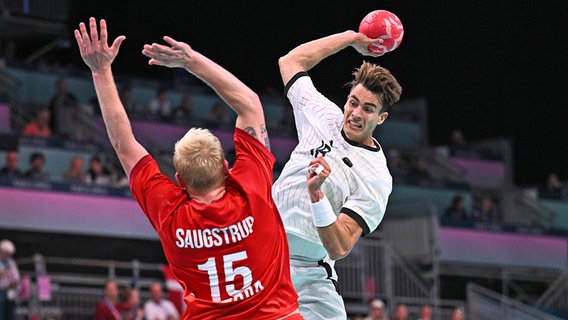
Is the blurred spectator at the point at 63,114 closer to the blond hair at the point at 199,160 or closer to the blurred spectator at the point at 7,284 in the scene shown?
the blurred spectator at the point at 7,284

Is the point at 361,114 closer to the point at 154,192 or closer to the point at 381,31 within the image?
the point at 381,31

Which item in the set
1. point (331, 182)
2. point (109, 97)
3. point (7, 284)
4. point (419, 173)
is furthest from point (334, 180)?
point (419, 173)

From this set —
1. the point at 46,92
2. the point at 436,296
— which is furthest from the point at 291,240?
the point at 46,92

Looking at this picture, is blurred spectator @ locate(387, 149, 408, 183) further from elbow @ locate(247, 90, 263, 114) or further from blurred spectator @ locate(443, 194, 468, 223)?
elbow @ locate(247, 90, 263, 114)

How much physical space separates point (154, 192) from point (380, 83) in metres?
2.42

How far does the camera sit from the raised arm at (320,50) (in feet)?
25.1

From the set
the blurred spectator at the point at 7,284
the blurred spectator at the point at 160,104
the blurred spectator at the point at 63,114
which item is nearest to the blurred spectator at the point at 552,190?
the blurred spectator at the point at 160,104

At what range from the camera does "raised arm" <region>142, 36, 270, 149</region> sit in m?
5.25

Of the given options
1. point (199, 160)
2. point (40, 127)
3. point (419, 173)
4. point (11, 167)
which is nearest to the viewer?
point (199, 160)

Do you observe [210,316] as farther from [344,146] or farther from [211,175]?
[344,146]

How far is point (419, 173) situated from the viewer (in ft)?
81.3

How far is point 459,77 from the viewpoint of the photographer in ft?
93.9

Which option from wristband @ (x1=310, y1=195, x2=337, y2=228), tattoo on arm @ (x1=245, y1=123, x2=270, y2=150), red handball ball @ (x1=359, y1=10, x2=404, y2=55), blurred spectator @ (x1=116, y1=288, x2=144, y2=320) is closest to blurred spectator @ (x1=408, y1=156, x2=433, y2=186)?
blurred spectator @ (x1=116, y1=288, x2=144, y2=320)

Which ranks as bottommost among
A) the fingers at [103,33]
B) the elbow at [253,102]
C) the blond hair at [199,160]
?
the blond hair at [199,160]
